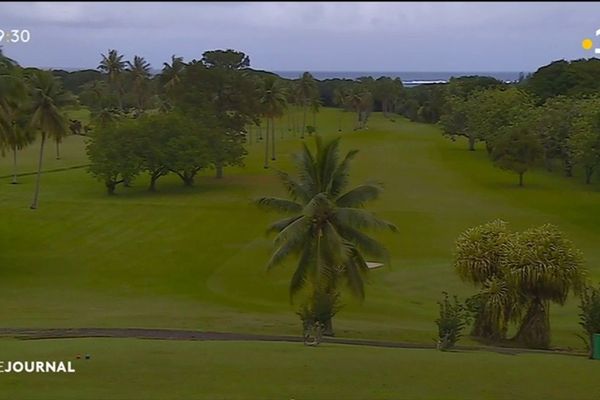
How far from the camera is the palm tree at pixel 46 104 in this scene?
55469 millimetres

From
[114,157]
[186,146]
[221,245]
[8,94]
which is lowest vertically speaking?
[221,245]

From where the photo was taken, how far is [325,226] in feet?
98.7

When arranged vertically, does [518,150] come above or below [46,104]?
below

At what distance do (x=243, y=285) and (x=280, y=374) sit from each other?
2371cm

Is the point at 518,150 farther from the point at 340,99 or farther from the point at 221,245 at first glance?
the point at 340,99

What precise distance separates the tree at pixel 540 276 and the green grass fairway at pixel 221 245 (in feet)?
4.76

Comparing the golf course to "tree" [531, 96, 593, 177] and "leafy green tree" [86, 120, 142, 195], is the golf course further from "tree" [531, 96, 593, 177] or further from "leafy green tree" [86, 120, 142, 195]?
"tree" [531, 96, 593, 177]

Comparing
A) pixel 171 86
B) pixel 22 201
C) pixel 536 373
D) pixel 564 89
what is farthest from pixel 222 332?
pixel 564 89

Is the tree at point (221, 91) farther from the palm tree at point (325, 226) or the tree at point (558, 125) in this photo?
the palm tree at point (325, 226)

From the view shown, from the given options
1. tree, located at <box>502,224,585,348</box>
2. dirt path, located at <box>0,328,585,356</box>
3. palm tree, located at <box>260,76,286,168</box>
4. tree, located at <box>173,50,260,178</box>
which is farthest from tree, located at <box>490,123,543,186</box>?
dirt path, located at <box>0,328,585,356</box>

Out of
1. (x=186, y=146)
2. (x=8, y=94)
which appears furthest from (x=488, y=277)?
(x=186, y=146)

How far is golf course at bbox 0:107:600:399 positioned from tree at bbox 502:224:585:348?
4.63ft

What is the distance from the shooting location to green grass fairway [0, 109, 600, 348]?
108 feet

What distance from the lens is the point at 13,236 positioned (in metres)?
53.2
